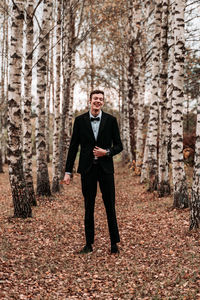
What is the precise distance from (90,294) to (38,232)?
2.59 m

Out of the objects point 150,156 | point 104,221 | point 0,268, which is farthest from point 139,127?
point 0,268

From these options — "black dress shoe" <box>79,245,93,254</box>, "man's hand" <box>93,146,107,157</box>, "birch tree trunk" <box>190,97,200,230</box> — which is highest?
"man's hand" <box>93,146,107,157</box>

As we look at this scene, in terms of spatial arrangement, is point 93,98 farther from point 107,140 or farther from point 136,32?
point 136,32

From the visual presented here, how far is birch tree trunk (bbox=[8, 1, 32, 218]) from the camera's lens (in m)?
6.34

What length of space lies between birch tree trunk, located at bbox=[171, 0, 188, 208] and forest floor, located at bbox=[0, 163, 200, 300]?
555 millimetres

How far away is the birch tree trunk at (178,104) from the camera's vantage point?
287 inches

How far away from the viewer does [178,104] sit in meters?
7.54

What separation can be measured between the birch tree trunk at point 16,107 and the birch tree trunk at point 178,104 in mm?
3779

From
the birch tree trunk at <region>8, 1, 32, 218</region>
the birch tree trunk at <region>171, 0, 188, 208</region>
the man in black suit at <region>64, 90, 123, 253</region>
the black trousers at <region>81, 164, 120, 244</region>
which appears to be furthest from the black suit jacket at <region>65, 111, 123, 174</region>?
the birch tree trunk at <region>171, 0, 188, 208</region>

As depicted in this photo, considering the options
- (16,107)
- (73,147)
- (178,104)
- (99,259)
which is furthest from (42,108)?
(99,259)

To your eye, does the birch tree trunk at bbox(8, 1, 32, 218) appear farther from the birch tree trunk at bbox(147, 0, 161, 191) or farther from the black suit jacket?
the birch tree trunk at bbox(147, 0, 161, 191)

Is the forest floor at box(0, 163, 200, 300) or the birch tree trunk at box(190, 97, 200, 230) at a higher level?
the birch tree trunk at box(190, 97, 200, 230)

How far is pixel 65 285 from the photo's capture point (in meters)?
4.08

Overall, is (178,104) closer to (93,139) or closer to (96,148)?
(93,139)
